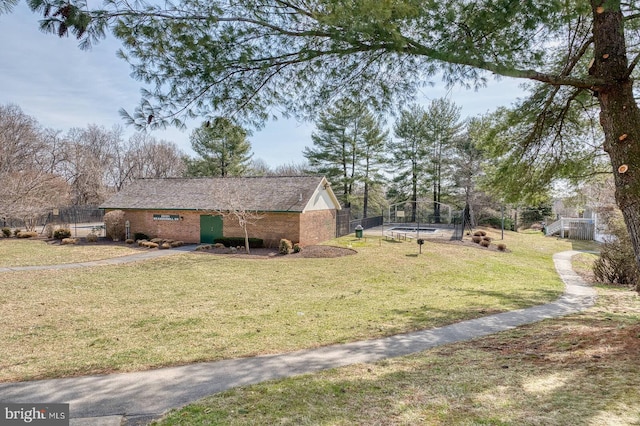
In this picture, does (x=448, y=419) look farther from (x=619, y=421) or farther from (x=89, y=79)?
(x=89, y=79)

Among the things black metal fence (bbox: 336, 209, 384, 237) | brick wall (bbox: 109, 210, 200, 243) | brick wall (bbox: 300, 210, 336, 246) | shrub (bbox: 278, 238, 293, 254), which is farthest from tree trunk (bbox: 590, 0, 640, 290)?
brick wall (bbox: 109, 210, 200, 243)

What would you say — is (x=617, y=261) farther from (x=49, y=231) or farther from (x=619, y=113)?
(x=49, y=231)

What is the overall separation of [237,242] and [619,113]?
63.7 ft

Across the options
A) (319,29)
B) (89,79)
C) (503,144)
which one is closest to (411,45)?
(319,29)

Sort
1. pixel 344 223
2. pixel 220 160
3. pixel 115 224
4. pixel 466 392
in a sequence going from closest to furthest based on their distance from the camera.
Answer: pixel 466 392 < pixel 115 224 < pixel 344 223 < pixel 220 160

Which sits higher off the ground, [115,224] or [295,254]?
[115,224]

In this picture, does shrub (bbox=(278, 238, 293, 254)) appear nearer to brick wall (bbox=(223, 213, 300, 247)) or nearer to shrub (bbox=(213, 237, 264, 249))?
brick wall (bbox=(223, 213, 300, 247))

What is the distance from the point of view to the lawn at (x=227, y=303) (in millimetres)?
6309

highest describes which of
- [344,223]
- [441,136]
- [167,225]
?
[441,136]

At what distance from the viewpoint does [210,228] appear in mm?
23062

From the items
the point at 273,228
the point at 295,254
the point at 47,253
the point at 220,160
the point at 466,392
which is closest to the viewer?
the point at 466,392

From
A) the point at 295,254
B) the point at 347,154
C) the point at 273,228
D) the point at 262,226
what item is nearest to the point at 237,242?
the point at 262,226

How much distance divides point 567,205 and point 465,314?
6606 millimetres

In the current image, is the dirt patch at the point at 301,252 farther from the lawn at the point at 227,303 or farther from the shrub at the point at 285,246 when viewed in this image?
the lawn at the point at 227,303
